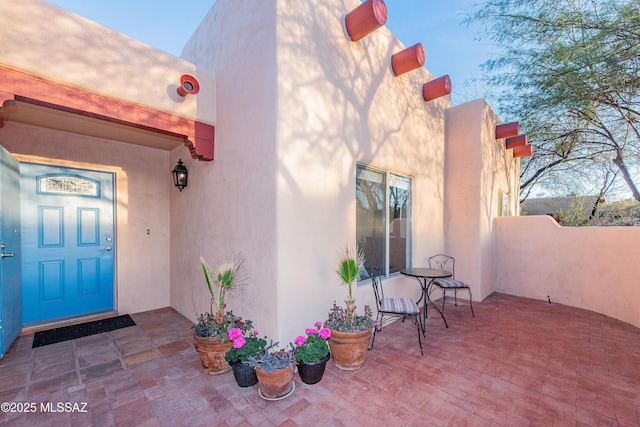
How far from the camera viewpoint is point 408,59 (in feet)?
12.1

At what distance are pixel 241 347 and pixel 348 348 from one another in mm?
961

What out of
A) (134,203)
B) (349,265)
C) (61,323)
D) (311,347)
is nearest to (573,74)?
(349,265)

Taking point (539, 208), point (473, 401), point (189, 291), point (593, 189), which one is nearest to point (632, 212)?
point (593, 189)

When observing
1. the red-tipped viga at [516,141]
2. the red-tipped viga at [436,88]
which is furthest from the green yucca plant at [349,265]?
the red-tipped viga at [516,141]

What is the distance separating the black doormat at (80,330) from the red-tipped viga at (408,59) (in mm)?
5081

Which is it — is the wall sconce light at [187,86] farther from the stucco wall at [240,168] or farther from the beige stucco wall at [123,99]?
the stucco wall at [240,168]

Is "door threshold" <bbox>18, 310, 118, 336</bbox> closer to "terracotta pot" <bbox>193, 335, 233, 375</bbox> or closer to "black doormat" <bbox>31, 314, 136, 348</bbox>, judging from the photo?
"black doormat" <bbox>31, 314, 136, 348</bbox>

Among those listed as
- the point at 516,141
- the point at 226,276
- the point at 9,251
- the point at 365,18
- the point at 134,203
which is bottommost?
the point at 226,276

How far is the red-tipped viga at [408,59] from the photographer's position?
12.0 feet

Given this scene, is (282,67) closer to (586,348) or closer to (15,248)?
(15,248)

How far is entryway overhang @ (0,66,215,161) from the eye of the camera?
2.32m

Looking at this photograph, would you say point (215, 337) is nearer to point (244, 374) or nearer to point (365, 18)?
point (244, 374)

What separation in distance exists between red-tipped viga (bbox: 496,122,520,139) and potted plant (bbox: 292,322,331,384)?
5.58 metres

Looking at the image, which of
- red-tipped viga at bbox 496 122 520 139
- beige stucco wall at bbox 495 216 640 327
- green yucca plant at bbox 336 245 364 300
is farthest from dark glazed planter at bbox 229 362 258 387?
red-tipped viga at bbox 496 122 520 139
